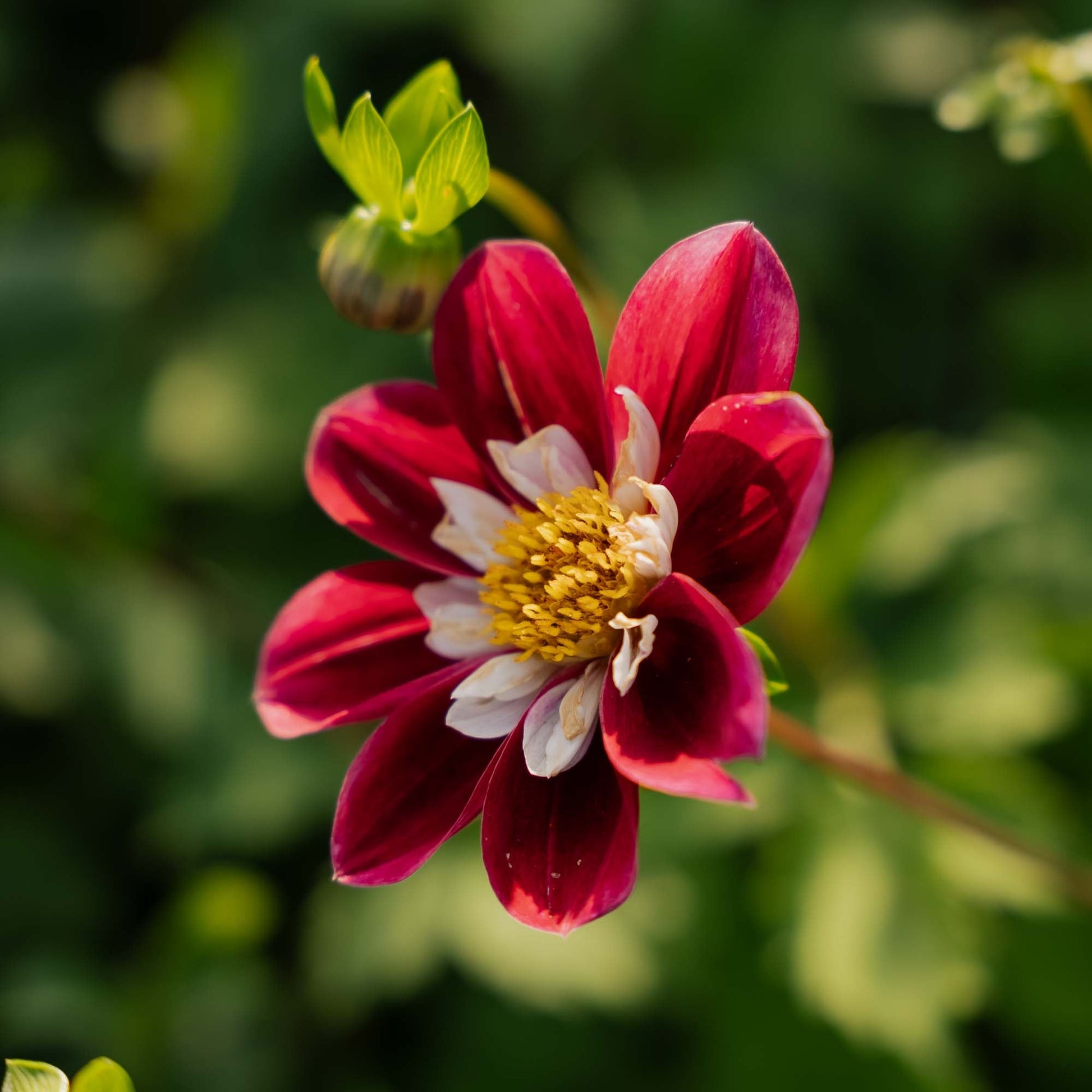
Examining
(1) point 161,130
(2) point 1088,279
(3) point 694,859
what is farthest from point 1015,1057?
(1) point 161,130

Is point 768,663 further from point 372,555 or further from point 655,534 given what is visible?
point 372,555

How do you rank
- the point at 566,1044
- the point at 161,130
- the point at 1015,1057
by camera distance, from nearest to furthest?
1. the point at 1015,1057
2. the point at 566,1044
3. the point at 161,130

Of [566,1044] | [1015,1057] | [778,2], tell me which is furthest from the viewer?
[778,2]

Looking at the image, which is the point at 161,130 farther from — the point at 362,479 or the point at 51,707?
the point at 362,479

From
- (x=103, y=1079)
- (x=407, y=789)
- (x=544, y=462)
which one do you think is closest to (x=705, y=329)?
(x=544, y=462)

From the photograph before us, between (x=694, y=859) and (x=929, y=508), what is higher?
(x=929, y=508)

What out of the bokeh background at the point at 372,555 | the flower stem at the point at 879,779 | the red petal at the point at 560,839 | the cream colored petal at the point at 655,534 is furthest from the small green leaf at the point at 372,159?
the bokeh background at the point at 372,555
